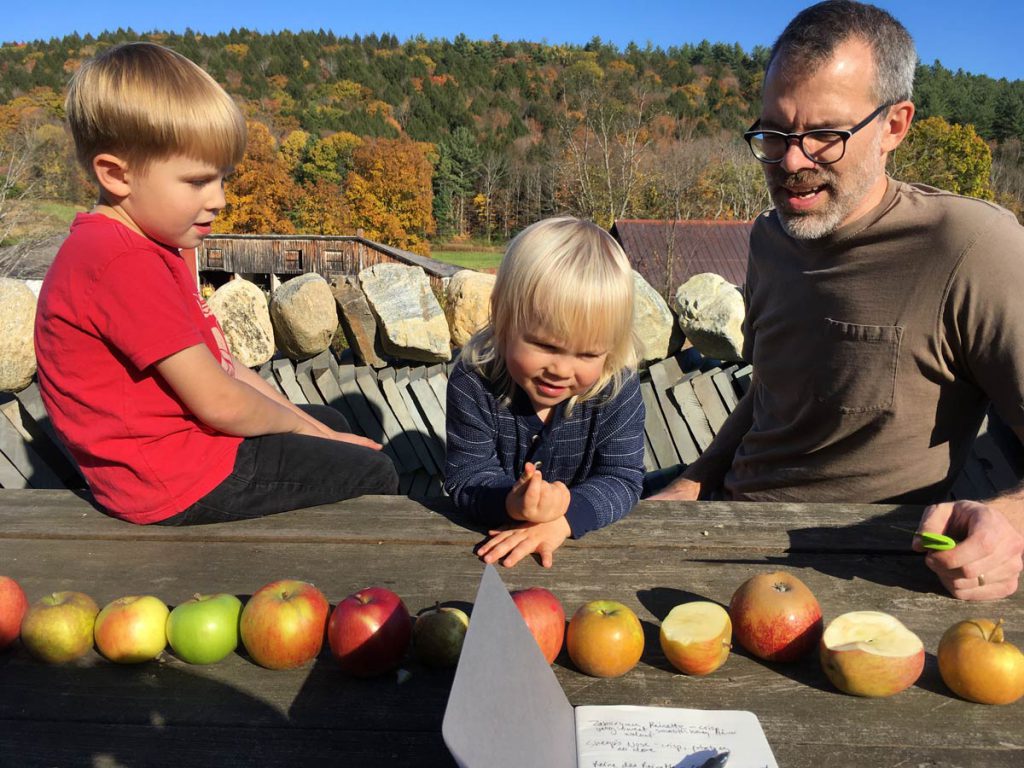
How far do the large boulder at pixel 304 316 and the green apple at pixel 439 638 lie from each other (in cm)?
271

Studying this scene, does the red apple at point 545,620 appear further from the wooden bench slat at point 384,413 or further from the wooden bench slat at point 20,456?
the wooden bench slat at point 20,456

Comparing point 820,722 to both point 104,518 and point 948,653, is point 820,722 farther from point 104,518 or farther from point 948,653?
point 104,518

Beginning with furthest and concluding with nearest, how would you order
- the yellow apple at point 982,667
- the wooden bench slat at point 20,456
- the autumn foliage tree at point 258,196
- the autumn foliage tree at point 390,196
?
the autumn foliage tree at point 390,196
the autumn foliage tree at point 258,196
the wooden bench slat at point 20,456
the yellow apple at point 982,667

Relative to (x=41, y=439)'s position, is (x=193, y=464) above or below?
above

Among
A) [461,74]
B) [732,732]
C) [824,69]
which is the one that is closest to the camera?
[732,732]

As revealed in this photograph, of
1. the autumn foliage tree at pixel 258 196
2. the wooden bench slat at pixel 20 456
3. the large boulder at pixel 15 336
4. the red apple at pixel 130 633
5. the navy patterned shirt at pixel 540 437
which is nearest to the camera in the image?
the red apple at pixel 130 633

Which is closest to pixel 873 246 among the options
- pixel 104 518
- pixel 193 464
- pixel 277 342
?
pixel 193 464

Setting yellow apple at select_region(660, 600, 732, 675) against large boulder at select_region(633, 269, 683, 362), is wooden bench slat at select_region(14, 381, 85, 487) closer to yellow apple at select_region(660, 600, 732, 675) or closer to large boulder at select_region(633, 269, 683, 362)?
large boulder at select_region(633, 269, 683, 362)

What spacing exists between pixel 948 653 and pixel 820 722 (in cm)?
25

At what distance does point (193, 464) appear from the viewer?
6.07 ft

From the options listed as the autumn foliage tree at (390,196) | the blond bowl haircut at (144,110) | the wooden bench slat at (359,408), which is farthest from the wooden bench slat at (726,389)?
the autumn foliage tree at (390,196)

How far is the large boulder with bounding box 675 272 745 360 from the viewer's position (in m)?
3.56

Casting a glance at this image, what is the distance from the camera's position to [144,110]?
1715 mm

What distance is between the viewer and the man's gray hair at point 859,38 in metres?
2.09
